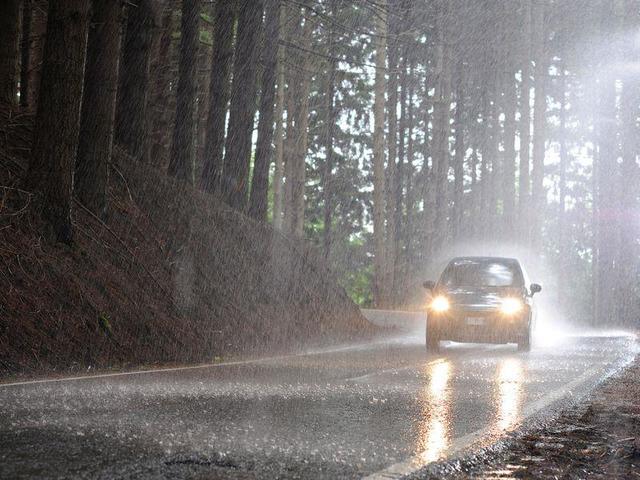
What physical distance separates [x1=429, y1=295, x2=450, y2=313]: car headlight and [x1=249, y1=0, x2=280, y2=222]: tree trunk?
23.2 ft

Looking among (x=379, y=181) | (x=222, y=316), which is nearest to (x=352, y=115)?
(x=379, y=181)

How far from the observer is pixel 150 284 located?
16.0m

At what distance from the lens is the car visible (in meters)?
18.2

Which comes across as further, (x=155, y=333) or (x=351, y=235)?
(x=351, y=235)

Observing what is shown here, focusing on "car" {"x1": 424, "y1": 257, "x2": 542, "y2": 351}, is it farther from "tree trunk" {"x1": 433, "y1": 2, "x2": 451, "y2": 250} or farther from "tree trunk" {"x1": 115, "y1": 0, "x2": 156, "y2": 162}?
"tree trunk" {"x1": 433, "y1": 2, "x2": 451, "y2": 250}

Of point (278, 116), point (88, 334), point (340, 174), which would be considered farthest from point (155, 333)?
point (340, 174)

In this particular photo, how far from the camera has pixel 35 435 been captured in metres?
6.64

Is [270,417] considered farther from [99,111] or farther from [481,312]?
[481,312]

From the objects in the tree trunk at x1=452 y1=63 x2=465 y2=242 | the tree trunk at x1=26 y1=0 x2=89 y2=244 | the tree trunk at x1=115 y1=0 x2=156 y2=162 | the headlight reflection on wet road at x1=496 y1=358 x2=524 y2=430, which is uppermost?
the tree trunk at x1=452 y1=63 x2=465 y2=242

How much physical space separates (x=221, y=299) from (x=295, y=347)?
1684mm

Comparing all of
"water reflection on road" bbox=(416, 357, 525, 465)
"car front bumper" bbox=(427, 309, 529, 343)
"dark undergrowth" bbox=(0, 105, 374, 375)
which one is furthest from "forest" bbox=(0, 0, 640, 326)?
"water reflection on road" bbox=(416, 357, 525, 465)

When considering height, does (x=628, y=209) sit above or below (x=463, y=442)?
above

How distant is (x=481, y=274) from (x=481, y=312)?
5.47 feet

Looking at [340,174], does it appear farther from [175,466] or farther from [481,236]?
[175,466]
